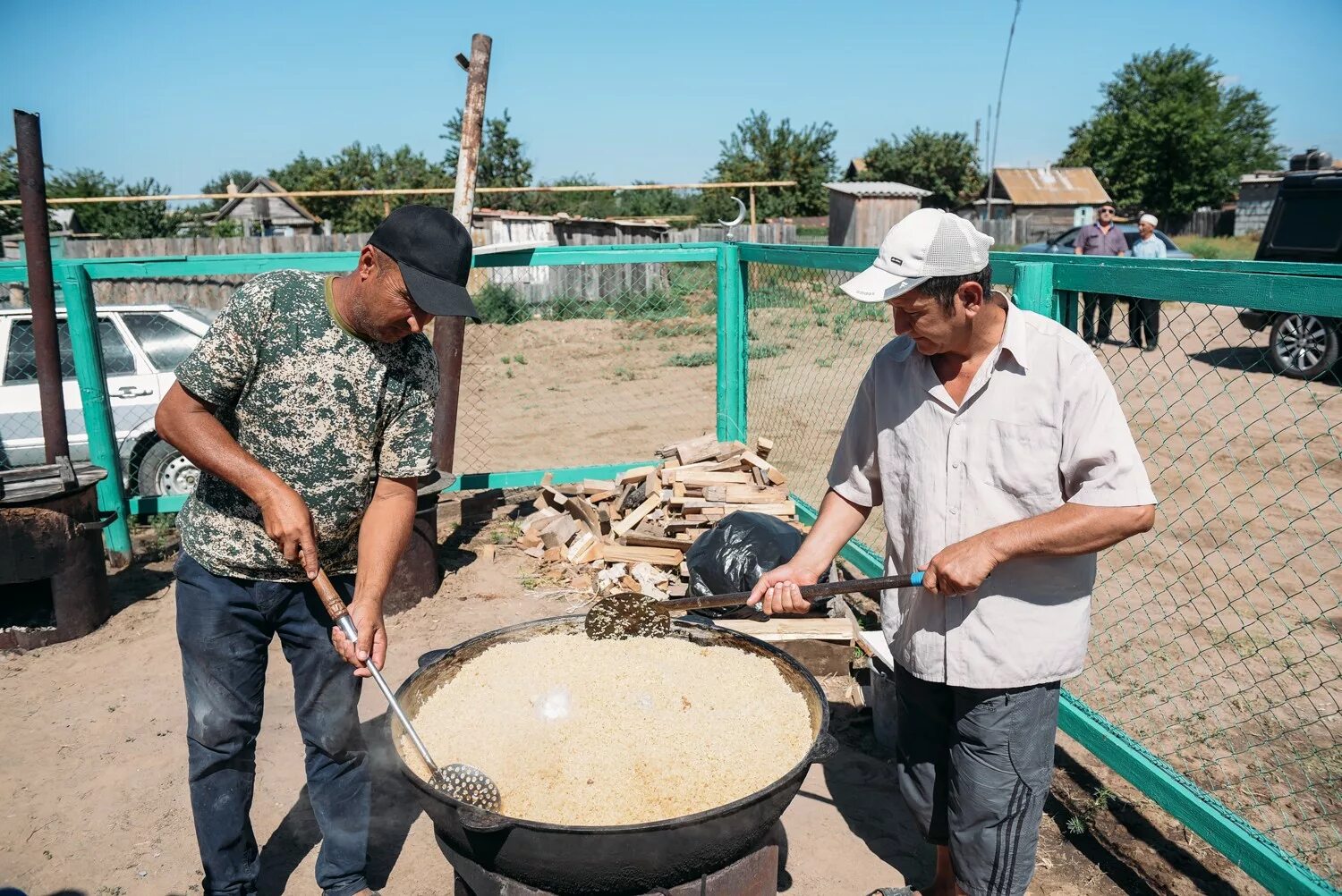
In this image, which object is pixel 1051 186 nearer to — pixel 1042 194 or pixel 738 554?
pixel 1042 194

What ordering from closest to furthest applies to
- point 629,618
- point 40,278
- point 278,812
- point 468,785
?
point 468,785
point 629,618
point 278,812
point 40,278

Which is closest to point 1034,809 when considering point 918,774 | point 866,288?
point 918,774

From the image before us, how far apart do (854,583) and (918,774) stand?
0.65 m

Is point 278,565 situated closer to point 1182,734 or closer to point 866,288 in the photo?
point 866,288

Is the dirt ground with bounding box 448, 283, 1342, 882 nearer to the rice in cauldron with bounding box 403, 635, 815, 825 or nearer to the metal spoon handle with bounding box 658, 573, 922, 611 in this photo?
the metal spoon handle with bounding box 658, 573, 922, 611

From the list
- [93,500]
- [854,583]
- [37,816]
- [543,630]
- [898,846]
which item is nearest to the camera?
[854,583]

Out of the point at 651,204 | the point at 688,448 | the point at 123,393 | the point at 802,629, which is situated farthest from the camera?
the point at 651,204

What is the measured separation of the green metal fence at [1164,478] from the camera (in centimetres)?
284

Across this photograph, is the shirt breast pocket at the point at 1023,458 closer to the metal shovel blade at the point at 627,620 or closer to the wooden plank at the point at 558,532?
the metal shovel blade at the point at 627,620

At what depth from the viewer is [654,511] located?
544 centimetres

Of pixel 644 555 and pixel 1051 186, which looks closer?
pixel 644 555

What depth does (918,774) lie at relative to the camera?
2486 millimetres

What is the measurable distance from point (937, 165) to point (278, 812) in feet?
159

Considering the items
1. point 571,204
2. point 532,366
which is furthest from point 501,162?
point 532,366
